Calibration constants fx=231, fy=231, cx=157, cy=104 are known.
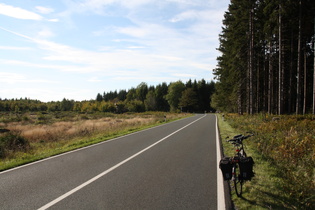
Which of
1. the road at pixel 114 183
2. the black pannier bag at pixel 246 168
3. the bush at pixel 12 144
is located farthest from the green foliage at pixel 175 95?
the black pannier bag at pixel 246 168

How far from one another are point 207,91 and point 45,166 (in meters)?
107

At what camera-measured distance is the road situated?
14.4 ft

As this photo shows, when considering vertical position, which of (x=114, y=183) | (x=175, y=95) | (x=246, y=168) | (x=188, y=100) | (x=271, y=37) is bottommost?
(x=114, y=183)

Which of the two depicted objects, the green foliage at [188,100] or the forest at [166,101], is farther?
the forest at [166,101]

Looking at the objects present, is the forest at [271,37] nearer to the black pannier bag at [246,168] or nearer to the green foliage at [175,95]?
the black pannier bag at [246,168]

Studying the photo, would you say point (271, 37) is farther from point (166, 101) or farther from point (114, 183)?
point (166, 101)

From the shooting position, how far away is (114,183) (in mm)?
5516

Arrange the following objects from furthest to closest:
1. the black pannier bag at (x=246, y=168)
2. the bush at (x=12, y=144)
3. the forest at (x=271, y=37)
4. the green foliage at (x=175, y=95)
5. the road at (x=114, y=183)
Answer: the green foliage at (x=175, y=95) < the forest at (x=271, y=37) < the bush at (x=12, y=144) < the black pannier bag at (x=246, y=168) < the road at (x=114, y=183)

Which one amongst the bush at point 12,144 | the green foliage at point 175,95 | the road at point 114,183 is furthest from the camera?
the green foliage at point 175,95

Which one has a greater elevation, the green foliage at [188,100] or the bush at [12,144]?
the green foliage at [188,100]

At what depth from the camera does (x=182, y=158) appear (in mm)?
8320

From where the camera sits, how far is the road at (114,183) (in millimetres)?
4383

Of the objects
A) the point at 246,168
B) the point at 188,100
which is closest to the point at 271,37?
the point at 246,168

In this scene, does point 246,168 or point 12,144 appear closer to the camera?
point 246,168
